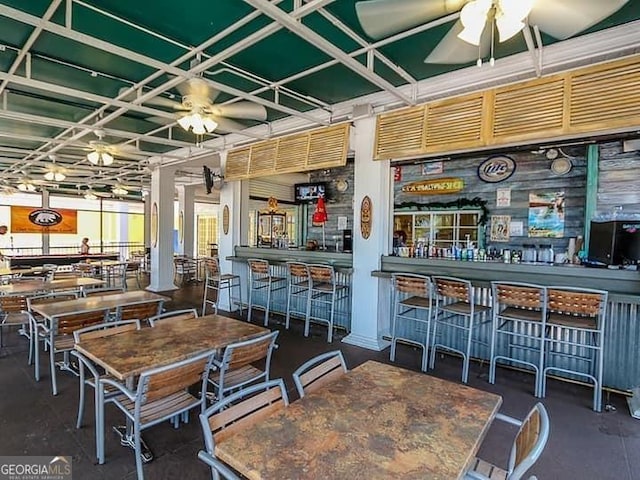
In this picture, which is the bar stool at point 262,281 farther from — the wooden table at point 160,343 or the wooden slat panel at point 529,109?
the wooden slat panel at point 529,109

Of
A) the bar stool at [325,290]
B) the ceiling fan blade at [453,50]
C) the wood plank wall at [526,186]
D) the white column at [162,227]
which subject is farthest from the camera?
the white column at [162,227]

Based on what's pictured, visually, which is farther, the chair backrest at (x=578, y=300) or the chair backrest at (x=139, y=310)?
the chair backrest at (x=139, y=310)

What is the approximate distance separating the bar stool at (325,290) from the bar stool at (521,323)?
1.98m

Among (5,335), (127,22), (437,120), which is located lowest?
(5,335)

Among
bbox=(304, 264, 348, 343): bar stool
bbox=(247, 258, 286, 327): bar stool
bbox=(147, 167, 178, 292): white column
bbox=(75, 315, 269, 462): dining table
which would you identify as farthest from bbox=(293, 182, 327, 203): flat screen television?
bbox=(75, 315, 269, 462): dining table

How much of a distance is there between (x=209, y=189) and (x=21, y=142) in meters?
3.97

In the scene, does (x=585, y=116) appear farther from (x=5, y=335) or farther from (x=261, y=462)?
(x=5, y=335)

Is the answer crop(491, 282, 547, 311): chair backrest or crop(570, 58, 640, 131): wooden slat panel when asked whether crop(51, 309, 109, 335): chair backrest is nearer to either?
crop(491, 282, 547, 311): chair backrest

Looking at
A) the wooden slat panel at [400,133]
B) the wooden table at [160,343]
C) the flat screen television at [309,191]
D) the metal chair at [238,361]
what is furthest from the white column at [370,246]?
the flat screen television at [309,191]

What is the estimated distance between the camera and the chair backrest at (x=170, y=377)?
1911mm

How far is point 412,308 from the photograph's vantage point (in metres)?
4.36

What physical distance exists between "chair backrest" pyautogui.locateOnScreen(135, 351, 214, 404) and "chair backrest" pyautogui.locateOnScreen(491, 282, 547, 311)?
2.67 meters

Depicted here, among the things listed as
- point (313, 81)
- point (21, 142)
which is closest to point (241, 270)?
point (313, 81)

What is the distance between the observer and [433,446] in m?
1.30
